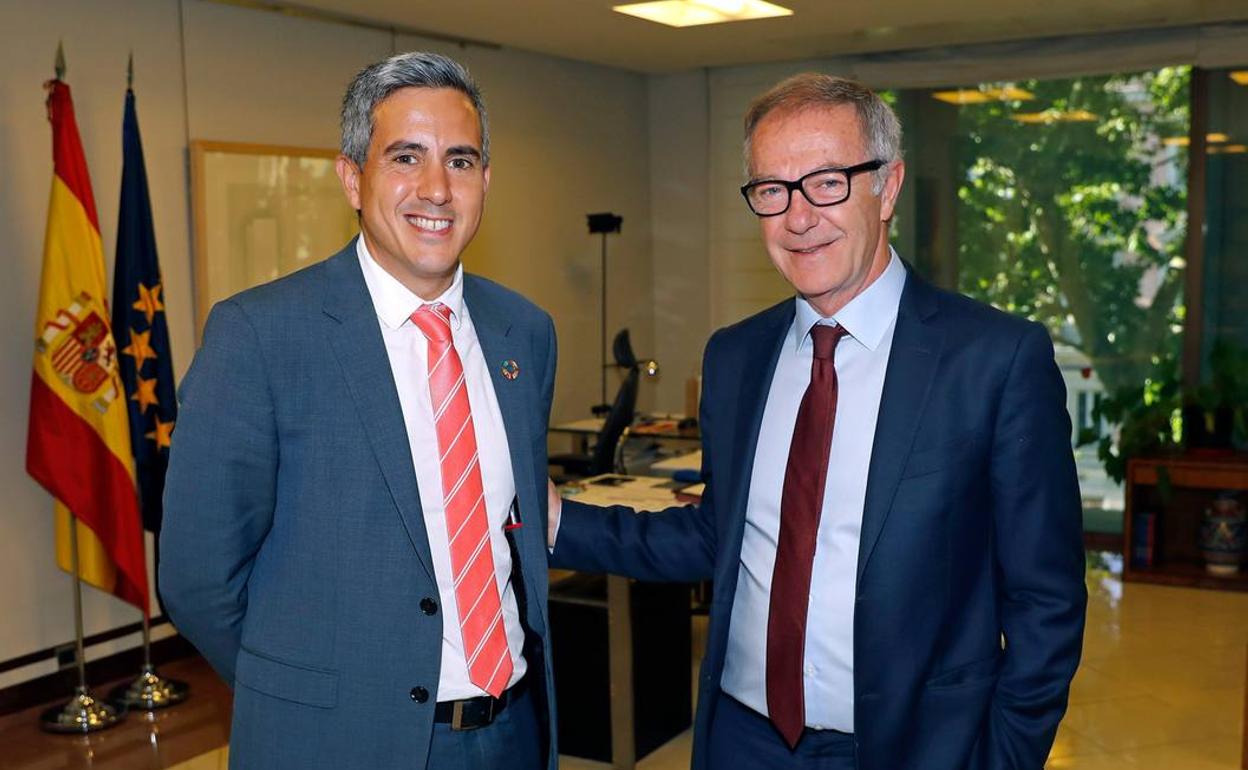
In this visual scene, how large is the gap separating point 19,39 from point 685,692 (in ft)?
12.3

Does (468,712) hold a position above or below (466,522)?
below

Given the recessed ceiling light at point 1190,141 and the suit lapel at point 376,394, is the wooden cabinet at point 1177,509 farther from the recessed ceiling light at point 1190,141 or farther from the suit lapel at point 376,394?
the suit lapel at point 376,394

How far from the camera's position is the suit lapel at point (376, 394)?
1.89 metres

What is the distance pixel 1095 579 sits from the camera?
723cm

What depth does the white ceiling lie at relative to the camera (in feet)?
20.9

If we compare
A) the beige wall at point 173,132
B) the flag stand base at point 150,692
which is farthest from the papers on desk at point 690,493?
the beige wall at point 173,132

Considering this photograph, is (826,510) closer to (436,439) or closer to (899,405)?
(899,405)

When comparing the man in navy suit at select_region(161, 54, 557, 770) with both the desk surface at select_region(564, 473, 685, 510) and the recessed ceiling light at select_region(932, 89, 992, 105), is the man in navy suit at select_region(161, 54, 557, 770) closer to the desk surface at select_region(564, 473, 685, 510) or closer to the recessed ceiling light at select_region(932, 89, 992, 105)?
the desk surface at select_region(564, 473, 685, 510)

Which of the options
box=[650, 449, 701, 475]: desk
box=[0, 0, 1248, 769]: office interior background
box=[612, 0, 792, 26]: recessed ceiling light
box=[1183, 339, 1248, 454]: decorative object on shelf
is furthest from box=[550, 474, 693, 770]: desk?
box=[1183, 339, 1248, 454]: decorative object on shelf

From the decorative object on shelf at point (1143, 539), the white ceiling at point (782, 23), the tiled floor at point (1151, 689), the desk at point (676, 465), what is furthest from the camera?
the decorative object on shelf at point (1143, 539)

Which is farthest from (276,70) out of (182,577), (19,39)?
(182,577)

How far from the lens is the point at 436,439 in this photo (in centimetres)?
197

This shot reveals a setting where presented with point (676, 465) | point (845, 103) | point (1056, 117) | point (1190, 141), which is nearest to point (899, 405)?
point (845, 103)

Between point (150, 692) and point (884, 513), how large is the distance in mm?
4241
